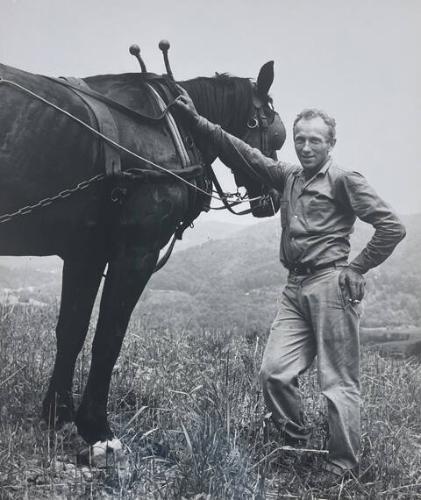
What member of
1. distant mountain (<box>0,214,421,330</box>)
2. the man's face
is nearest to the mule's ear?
the man's face

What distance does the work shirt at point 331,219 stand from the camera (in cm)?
282

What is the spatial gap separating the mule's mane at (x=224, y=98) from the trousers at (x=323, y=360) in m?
1.27

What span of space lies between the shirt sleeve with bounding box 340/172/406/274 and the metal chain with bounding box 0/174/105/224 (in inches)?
53.1

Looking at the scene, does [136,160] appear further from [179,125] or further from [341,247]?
[341,247]

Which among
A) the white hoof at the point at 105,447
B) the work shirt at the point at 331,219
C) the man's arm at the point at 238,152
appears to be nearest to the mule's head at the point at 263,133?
the man's arm at the point at 238,152

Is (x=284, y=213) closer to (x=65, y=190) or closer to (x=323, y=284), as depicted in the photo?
(x=323, y=284)

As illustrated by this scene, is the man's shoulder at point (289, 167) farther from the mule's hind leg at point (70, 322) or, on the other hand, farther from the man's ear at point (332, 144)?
the mule's hind leg at point (70, 322)

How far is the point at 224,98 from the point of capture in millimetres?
3607

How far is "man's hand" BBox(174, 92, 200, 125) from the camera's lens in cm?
317

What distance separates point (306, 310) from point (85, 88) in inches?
67.5

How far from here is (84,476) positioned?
2506 millimetres

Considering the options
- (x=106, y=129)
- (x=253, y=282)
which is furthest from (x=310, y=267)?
(x=253, y=282)

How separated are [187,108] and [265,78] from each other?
731 millimetres

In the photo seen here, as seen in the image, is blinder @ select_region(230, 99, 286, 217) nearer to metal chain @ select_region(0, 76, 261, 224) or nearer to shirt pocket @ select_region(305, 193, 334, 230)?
shirt pocket @ select_region(305, 193, 334, 230)
